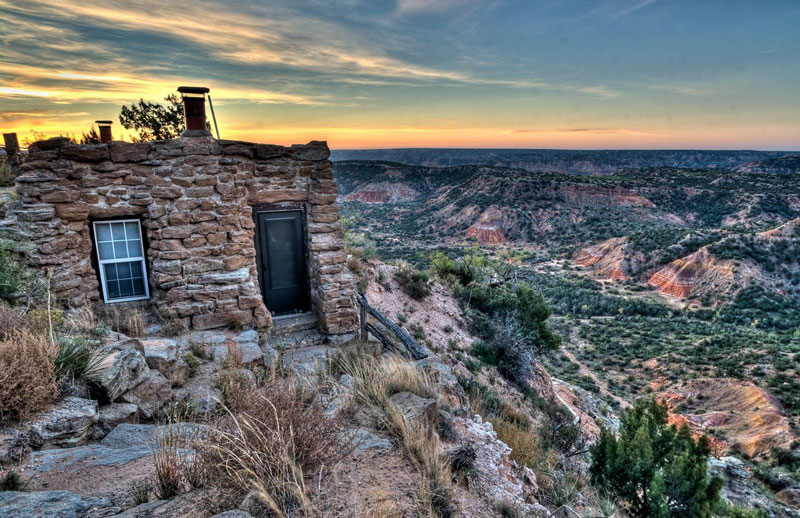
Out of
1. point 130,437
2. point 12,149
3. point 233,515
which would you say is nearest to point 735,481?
point 233,515

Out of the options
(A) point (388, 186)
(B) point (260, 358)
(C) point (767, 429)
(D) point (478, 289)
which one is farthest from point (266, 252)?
(A) point (388, 186)

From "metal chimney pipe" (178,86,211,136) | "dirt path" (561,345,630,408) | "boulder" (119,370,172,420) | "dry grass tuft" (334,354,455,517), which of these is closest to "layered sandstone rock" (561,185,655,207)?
"dirt path" (561,345,630,408)

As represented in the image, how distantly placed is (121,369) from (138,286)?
3.33m

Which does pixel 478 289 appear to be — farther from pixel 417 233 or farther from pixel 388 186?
pixel 388 186

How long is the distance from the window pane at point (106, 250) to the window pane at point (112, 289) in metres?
0.43

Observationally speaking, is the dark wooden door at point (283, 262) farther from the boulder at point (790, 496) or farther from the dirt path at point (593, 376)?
the dirt path at point (593, 376)

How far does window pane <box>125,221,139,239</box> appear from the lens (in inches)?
256

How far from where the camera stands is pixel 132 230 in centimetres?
654

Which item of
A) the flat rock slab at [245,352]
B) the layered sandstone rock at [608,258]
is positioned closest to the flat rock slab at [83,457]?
the flat rock slab at [245,352]

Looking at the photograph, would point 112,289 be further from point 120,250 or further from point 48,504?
point 48,504

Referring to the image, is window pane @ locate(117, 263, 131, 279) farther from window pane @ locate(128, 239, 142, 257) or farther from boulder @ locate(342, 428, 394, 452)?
boulder @ locate(342, 428, 394, 452)

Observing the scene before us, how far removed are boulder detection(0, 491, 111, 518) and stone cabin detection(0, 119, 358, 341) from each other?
462 centimetres

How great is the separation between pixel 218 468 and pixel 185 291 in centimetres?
492

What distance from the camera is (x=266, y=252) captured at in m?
7.51
